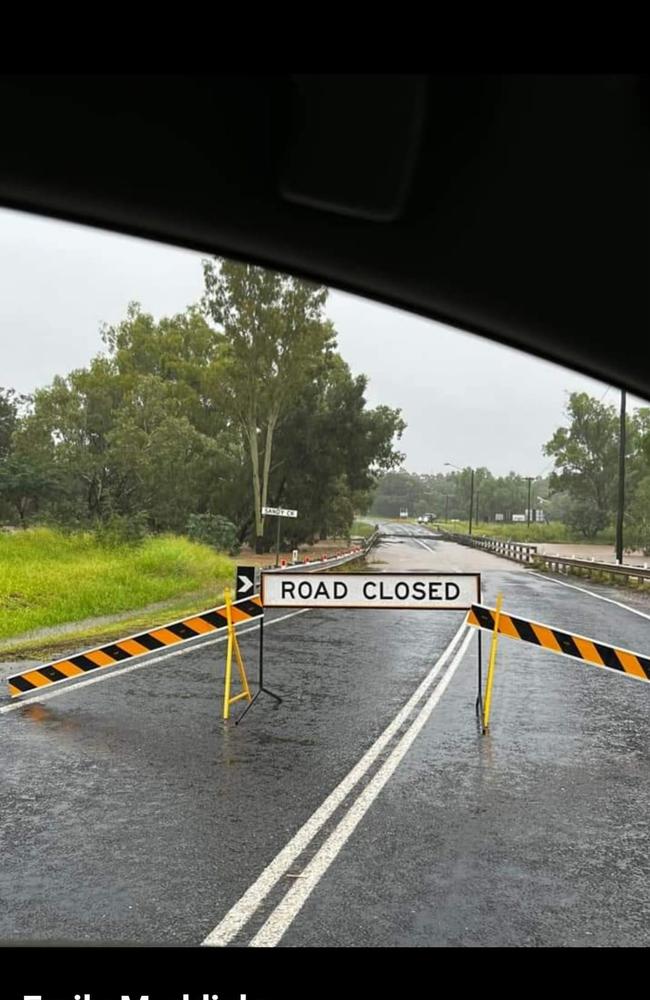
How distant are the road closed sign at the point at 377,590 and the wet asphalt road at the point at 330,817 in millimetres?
1113

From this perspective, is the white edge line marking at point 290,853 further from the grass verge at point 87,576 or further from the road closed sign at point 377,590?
the grass verge at point 87,576

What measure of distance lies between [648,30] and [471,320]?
0.86 m

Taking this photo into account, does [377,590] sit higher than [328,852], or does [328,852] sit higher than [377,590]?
[377,590]

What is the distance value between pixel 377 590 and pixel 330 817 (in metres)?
Result: 3.41

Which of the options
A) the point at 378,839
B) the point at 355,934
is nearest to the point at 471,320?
the point at 355,934

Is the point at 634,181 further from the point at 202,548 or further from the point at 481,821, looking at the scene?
the point at 202,548

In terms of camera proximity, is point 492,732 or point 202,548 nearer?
point 492,732

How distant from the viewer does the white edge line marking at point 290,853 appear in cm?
355

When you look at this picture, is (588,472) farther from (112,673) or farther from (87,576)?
(112,673)

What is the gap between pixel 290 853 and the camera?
4.42m

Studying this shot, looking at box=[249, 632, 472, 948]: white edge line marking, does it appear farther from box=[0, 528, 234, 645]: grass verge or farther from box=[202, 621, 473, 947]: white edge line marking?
box=[0, 528, 234, 645]: grass verge

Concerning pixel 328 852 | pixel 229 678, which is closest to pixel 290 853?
pixel 328 852

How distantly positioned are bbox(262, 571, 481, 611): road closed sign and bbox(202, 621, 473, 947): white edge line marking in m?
1.29

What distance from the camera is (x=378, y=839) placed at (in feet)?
15.2
